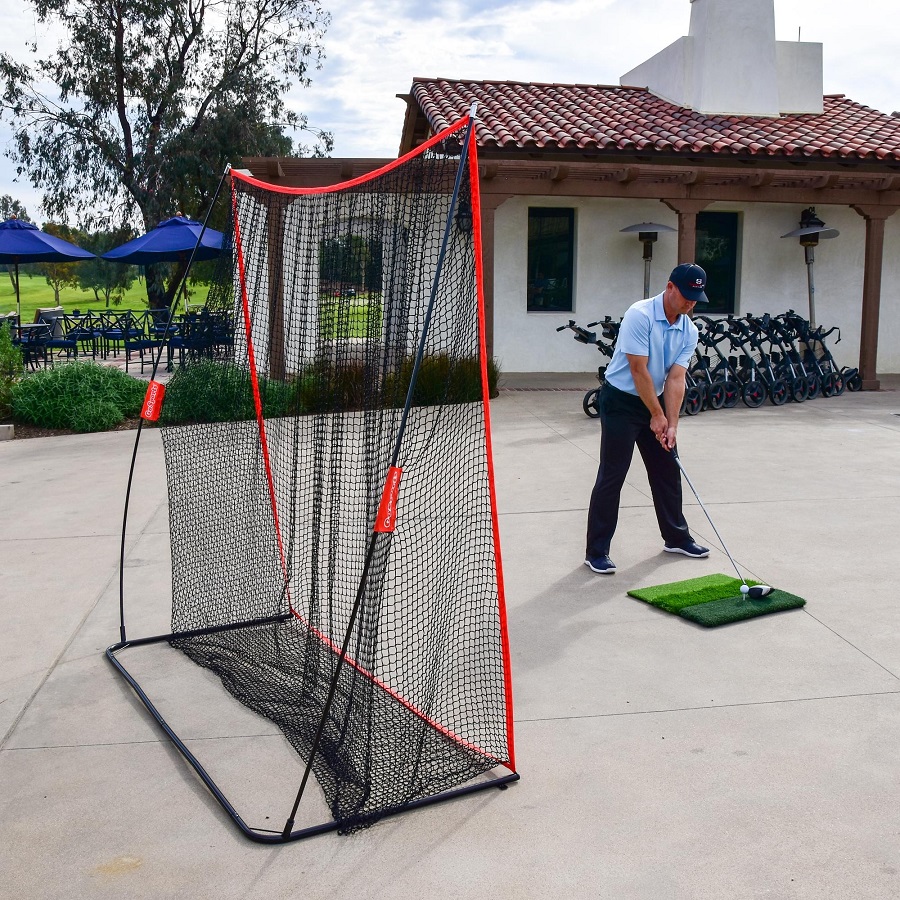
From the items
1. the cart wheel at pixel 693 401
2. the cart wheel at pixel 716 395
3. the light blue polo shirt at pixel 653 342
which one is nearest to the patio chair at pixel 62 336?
the cart wheel at pixel 693 401

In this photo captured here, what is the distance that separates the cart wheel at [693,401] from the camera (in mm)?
11695

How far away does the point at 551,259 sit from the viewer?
15.9 metres

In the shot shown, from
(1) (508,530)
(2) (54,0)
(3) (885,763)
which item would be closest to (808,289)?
(1) (508,530)

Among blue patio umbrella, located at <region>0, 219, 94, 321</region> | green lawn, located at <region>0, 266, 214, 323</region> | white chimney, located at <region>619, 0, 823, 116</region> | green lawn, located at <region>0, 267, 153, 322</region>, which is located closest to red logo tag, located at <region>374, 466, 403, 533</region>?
blue patio umbrella, located at <region>0, 219, 94, 321</region>

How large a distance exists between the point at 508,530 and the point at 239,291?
2554 millimetres

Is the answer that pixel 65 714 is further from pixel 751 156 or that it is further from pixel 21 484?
pixel 751 156

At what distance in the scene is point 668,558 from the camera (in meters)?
5.98

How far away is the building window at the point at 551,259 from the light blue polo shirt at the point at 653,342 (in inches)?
405

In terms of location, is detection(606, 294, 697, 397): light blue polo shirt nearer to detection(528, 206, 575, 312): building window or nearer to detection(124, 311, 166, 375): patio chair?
detection(528, 206, 575, 312): building window

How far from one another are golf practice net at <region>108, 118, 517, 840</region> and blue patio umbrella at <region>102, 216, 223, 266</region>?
9729 millimetres

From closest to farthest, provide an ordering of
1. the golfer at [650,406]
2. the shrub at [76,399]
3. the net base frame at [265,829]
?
the net base frame at [265,829]
the golfer at [650,406]
the shrub at [76,399]

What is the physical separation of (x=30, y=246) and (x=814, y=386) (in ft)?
41.0

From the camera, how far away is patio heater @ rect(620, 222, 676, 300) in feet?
49.4

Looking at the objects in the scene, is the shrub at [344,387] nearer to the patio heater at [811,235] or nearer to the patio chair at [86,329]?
the patio heater at [811,235]
